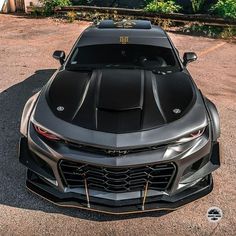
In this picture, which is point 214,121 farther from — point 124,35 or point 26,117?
point 26,117

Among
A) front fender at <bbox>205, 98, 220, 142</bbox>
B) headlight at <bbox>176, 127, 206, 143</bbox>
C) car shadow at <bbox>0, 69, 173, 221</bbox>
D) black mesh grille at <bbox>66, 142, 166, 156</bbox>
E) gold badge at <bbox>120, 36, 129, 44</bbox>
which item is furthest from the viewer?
gold badge at <bbox>120, 36, 129, 44</bbox>

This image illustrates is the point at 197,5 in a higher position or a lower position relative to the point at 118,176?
lower

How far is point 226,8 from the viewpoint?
42.0 feet

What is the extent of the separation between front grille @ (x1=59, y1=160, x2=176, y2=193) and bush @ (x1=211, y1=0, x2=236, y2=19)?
33.4 feet

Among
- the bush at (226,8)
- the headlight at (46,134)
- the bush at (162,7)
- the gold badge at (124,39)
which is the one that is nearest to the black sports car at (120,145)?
the headlight at (46,134)

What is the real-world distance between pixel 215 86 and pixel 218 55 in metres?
2.58

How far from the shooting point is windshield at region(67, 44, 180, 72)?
5215 mm

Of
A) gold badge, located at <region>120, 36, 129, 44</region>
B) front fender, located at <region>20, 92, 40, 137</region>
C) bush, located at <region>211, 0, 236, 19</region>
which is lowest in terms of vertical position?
bush, located at <region>211, 0, 236, 19</region>

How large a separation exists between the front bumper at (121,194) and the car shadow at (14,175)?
0.83 ft

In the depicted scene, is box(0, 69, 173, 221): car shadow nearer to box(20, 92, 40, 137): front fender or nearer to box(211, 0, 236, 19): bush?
box(20, 92, 40, 137): front fender

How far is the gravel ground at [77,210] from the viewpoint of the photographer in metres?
3.93

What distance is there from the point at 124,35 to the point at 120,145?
8.28ft

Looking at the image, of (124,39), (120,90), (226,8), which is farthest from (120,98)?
(226,8)

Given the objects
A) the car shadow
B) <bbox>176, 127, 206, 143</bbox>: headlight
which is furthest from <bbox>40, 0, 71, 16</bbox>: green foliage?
<bbox>176, 127, 206, 143</bbox>: headlight
